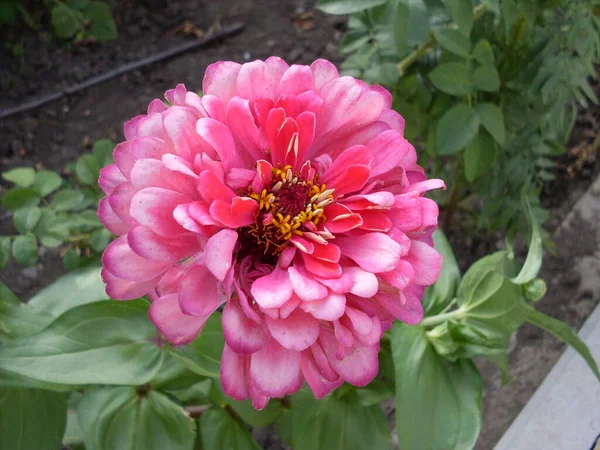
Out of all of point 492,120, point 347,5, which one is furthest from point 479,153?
point 347,5

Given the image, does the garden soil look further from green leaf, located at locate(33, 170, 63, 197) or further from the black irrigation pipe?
green leaf, located at locate(33, 170, 63, 197)

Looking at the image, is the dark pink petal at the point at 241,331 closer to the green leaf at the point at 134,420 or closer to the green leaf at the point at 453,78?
the green leaf at the point at 134,420

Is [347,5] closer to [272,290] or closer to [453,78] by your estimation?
[453,78]

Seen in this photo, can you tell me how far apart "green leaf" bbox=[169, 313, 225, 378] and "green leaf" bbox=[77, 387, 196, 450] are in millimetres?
65

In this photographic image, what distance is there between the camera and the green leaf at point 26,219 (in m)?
0.80

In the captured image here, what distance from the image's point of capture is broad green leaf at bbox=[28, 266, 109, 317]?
27.2 inches

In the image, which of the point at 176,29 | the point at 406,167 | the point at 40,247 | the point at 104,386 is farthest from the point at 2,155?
the point at 406,167

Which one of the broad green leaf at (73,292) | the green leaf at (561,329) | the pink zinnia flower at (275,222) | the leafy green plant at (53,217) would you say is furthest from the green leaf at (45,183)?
the green leaf at (561,329)

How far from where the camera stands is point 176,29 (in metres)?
1.47

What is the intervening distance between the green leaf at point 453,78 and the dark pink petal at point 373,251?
433mm

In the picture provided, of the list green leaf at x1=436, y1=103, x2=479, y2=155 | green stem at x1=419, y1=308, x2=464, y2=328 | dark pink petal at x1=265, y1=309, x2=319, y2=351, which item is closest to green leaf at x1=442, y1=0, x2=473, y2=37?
green leaf at x1=436, y1=103, x2=479, y2=155

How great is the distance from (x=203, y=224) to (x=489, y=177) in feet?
2.42

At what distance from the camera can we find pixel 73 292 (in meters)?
0.70

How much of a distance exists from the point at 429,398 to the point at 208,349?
22cm
